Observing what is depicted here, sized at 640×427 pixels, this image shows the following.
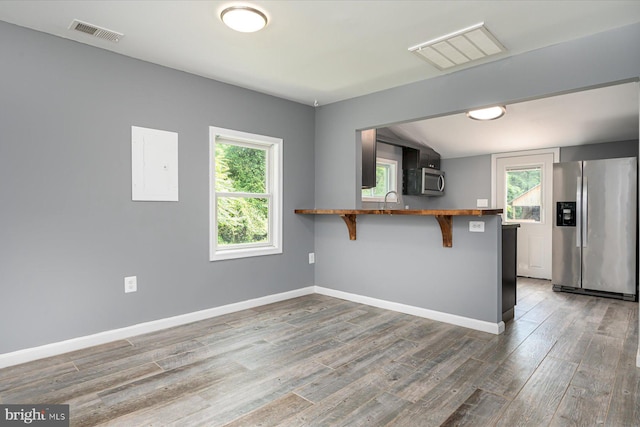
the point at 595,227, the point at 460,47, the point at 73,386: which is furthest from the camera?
the point at 595,227

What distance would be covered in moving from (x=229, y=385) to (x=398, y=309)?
2081mm

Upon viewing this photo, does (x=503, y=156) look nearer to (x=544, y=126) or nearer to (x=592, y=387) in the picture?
(x=544, y=126)

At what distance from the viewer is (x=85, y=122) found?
2.79 m

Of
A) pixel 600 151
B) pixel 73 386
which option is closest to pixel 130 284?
pixel 73 386

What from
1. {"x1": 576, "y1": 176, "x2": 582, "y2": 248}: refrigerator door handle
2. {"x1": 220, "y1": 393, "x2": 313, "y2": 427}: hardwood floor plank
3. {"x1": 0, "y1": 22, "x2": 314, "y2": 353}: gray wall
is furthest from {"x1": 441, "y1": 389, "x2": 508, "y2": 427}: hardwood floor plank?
{"x1": 576, "y1": 176, "x2": 582, "y2": 248}: refrigerator door handle

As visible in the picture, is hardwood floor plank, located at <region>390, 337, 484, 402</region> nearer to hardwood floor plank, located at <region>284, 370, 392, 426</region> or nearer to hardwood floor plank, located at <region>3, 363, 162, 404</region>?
hardwood floor plank, located at <region>284, 370, 392, 426</region>

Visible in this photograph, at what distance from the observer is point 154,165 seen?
316cm

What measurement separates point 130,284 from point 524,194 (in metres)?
5.62

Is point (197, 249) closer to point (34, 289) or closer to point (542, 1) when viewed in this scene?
point (34, 289)

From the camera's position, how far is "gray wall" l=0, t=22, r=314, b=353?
8.24 feet

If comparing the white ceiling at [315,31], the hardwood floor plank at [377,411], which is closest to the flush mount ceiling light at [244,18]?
the white ceiling at [315,31]

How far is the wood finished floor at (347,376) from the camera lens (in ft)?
6.28

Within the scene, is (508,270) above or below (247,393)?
above

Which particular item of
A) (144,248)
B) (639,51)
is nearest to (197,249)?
(144,248)
